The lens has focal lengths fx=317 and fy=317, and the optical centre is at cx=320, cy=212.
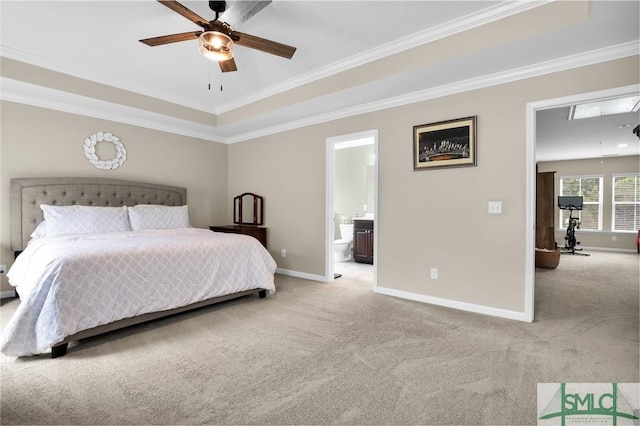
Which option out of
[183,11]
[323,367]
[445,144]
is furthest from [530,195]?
[183,11]

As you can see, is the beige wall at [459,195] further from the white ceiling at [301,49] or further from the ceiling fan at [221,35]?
the ceiling fan at [221,35]

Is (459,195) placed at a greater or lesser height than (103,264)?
greater

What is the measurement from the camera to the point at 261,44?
252cm

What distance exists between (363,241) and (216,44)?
4.33m

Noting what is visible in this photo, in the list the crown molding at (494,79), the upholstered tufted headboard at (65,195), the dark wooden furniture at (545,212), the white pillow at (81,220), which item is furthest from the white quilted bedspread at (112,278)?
the dark wooden furniture at (545,212)

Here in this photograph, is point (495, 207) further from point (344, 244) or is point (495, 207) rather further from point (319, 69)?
point (344, 244)

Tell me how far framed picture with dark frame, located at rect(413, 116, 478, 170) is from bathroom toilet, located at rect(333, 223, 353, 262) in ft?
9.45

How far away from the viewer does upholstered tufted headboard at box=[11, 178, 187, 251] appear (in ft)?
12.1

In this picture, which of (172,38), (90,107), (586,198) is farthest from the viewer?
(586,198)

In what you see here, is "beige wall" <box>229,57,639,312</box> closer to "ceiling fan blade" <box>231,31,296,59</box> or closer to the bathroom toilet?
the bathroom toilet

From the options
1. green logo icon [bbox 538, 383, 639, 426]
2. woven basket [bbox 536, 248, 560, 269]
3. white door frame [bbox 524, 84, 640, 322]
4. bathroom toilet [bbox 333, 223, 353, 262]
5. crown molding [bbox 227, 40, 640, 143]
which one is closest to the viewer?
green logo icon [bbox 538, 383, 639, 426]

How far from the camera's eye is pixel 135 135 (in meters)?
4.66

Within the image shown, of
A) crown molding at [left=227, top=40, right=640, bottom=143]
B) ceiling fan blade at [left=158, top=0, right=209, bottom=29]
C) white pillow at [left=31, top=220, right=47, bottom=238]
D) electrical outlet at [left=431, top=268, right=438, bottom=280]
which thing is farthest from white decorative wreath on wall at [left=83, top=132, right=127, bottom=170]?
electrical outlet at [left=431, top=268, right=438, bottom=280]

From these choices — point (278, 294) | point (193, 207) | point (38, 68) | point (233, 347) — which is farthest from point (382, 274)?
point (38, 68)
